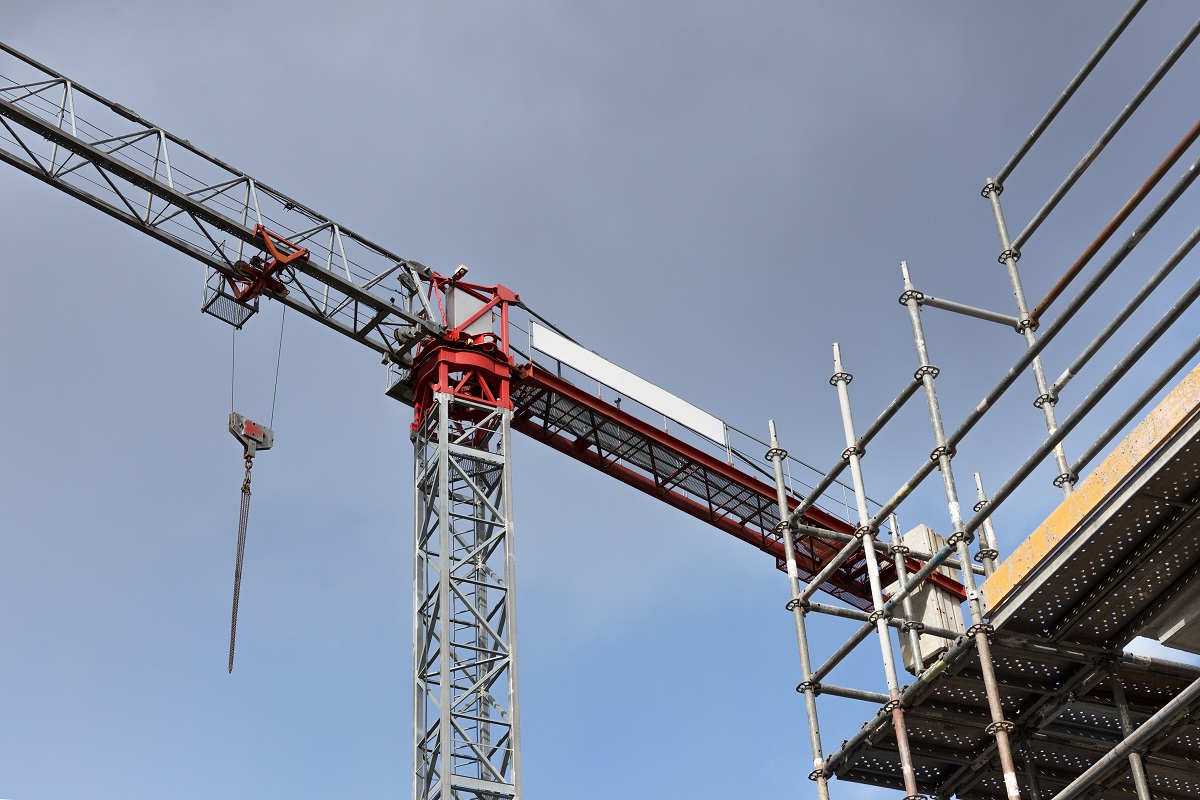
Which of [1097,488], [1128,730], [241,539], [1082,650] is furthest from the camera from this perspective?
[241,539]

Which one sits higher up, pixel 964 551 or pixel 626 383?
pixel 626 383

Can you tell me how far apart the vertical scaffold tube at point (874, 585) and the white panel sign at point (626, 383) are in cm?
1837

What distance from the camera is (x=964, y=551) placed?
49.7 ft

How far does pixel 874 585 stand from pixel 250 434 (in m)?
20.1

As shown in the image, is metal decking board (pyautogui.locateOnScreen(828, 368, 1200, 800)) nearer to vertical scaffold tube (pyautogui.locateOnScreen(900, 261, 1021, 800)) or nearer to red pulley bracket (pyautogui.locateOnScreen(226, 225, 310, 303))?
vertical scaffold tube (pyautogui.locateOnScreen(900, 261, 1021, 800))

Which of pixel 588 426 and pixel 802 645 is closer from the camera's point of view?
pixel 802 645

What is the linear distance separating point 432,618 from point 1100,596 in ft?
64.3

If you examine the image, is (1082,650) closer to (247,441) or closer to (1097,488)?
(1097,488)

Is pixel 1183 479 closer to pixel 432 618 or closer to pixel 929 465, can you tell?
pixel 929 465

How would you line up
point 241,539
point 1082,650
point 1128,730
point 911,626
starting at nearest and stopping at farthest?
point 1128,730, point 1082,650, point 911,626, point 241,539

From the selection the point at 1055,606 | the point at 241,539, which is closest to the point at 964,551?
the point at 1055,606

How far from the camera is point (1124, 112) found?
632 inches

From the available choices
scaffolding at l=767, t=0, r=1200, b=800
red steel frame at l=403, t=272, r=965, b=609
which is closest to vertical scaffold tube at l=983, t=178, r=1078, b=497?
scaffolding at l=767, t=0, r=1200, b=800

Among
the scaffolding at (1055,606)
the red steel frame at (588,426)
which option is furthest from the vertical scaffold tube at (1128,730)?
the red steel frame at (588,426)
